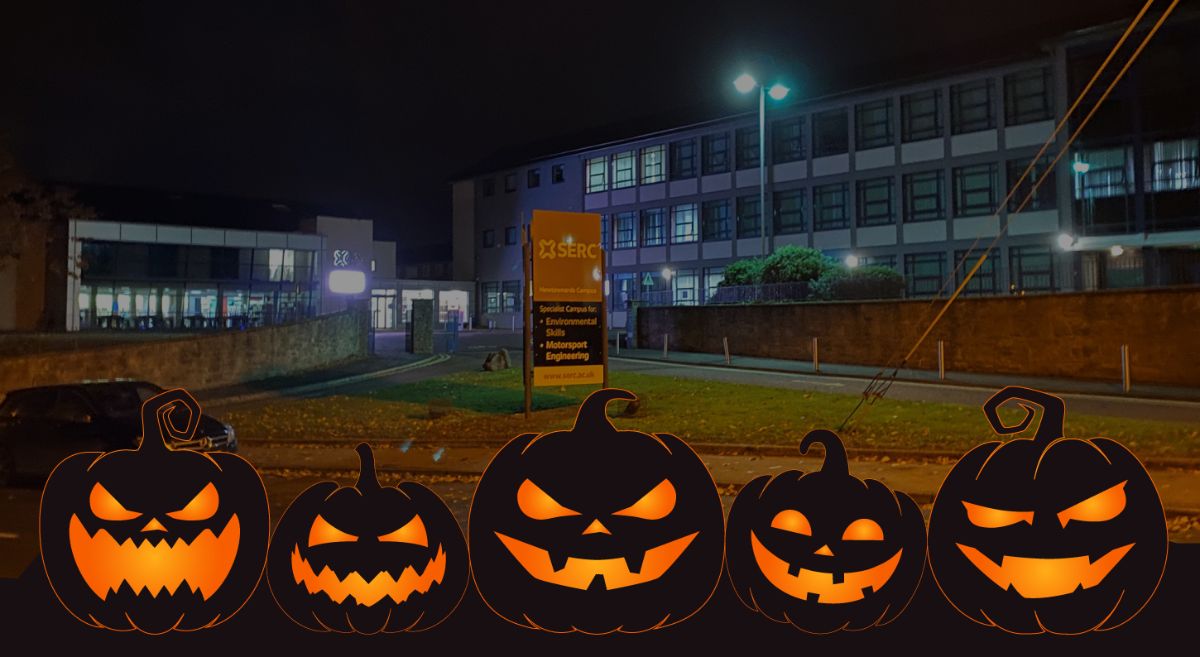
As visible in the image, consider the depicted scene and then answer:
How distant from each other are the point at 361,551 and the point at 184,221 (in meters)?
58.2

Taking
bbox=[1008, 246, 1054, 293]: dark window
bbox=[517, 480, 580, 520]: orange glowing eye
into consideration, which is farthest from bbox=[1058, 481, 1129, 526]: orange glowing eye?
bbox=[1008, 246, 1054, 293]: dark window

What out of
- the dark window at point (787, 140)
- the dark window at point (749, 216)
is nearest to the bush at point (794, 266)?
the dark window at point (787, 140)

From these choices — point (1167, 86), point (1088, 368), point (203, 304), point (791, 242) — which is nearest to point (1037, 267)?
point (1167, 86)

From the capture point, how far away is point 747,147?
51.7m

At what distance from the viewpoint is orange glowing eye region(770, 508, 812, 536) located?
486 centimetres

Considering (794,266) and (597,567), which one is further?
(794,266)

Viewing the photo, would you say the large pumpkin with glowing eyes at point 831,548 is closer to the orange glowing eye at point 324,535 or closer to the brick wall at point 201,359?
the orange glowing eye at point 324,535

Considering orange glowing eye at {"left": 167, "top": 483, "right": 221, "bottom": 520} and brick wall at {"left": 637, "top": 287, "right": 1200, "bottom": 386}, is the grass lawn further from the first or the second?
orange glowing eye at {"left": 167, "top": 483, "right": 221, "bottom": 520}

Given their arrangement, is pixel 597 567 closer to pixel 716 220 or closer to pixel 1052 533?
pixel 1052 533

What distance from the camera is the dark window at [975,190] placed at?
138 feet

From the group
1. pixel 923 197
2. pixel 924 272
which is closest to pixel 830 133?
pixel 923 197

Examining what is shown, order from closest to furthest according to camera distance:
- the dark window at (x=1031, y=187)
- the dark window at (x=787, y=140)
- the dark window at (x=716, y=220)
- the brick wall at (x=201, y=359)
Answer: the brick wall at (x=201, y=359) → the dark window at (x=1031, y=187) → the dark window at (x=787, y=140) → the dark window at (x=716, y=220)

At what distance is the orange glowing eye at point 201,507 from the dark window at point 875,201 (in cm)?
4412

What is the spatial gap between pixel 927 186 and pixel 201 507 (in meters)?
44.1
